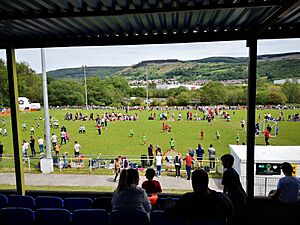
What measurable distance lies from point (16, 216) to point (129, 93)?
33490 mm

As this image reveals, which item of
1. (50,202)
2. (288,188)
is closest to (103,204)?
(50,202)

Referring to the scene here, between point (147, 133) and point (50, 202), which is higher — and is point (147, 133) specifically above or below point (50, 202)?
below

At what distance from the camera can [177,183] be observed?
9.28m

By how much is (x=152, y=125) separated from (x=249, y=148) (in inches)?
991

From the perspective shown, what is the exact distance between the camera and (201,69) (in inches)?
1725

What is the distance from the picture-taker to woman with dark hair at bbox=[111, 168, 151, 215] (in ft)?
8.06

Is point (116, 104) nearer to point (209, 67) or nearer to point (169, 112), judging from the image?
point (169, 112)

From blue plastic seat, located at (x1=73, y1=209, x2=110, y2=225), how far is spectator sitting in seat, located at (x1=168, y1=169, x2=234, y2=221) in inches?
50.6

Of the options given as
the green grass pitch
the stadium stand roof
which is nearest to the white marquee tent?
the stadium stand roof

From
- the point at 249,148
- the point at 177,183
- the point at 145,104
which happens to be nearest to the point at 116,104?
the point at 145,104

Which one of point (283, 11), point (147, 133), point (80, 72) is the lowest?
point (147, 133)

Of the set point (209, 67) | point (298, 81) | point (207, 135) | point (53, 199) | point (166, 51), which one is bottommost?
point (207, 135)

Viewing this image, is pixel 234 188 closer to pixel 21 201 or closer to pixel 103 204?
pixel 103 204

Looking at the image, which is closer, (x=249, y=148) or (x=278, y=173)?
(x=249, y=148)
